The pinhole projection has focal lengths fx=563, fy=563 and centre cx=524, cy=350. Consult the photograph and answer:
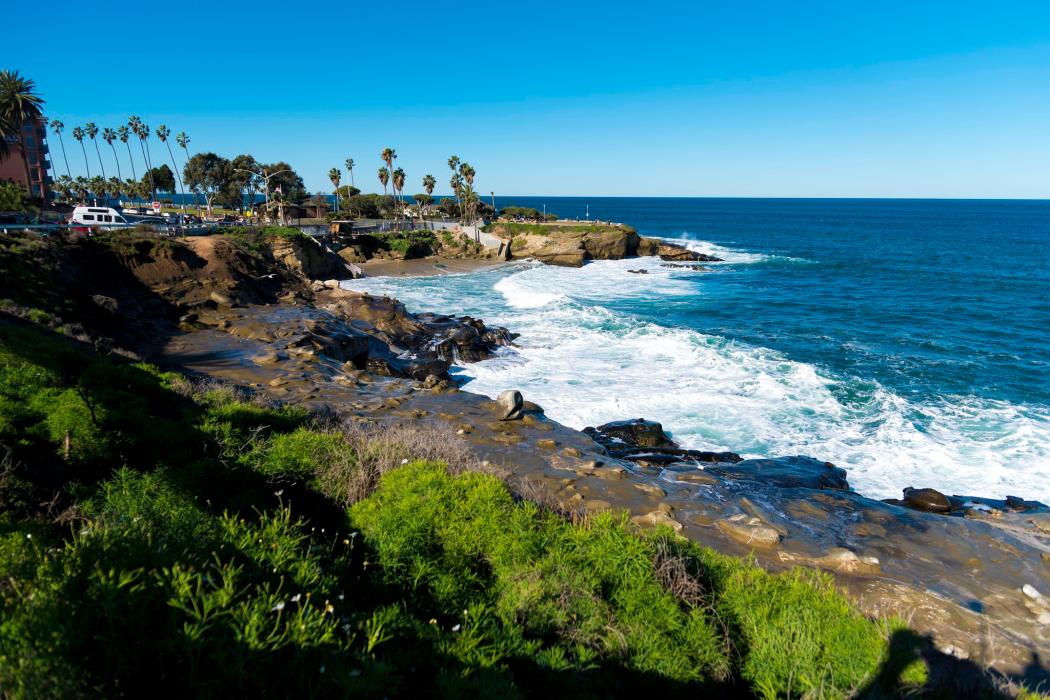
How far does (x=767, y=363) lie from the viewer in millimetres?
25359

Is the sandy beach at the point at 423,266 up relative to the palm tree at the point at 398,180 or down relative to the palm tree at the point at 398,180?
down

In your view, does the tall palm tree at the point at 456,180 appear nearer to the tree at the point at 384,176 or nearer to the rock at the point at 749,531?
the tree at the point at 384,176

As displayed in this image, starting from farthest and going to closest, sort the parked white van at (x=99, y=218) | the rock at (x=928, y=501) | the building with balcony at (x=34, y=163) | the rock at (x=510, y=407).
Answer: the building with balcony at (x=34, y=163), the parked white van at (x=99, y=218), the rock at (x=510, y=407), the rock at (x=928, y=501)

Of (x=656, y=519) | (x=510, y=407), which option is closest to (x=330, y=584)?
(x=656, y=519)

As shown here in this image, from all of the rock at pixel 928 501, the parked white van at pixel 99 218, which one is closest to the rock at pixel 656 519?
the rock at pixel 928 501

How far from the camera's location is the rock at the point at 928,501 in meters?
13.3

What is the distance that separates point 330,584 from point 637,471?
981 centimetres

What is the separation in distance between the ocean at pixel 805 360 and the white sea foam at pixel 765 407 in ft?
0.24

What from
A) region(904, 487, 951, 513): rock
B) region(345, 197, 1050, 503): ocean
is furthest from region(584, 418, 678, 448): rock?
region(904, 487, 951, 513): rock

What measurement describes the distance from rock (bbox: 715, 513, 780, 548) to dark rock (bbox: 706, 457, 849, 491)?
9.26 feet

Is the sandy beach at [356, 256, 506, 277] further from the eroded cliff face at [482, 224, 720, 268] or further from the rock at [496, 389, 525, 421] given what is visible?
the rock at [496, 389, 525, 421]

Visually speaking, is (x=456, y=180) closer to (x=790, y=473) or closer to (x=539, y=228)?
(x=539, y=228)

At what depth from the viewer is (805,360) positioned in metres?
26.3

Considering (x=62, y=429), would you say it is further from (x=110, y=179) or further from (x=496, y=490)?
(x=110, y=179)
